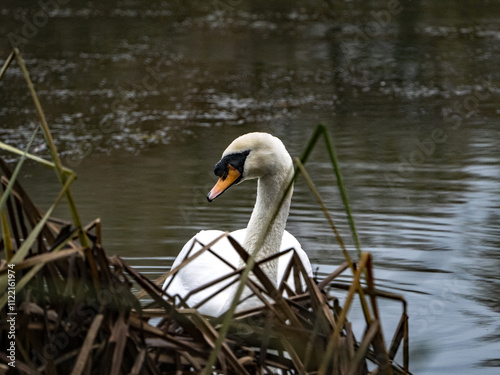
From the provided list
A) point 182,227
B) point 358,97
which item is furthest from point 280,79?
point 182,227

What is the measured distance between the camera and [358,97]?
38.0ft

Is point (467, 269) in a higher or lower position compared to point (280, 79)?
lower

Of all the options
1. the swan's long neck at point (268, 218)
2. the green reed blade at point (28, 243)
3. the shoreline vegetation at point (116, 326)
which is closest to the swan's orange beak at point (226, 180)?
the swan's long neck at point (268, 218)

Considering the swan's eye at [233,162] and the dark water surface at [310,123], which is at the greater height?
the dark water surface at [310,123]

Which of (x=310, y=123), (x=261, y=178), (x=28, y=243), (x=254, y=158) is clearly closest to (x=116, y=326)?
(x=28, y=243)

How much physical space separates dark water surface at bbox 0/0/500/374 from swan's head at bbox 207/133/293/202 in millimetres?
1116

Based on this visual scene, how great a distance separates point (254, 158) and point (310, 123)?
223 inches

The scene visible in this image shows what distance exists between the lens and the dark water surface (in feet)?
19.3

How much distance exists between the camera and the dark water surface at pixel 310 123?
588 cm

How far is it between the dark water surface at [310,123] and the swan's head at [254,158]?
1116 mm

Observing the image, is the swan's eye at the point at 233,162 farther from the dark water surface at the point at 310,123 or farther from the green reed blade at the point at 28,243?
the green reed blade at the point at 28,243

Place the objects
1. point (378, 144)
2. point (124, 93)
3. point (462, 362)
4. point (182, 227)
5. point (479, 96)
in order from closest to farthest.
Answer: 1. point (462, 362)
2. point (182, 227)
3. point (378, 144)
4. point (479, 96)
5. point (124, 93)

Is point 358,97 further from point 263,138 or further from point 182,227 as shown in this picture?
point 263,138

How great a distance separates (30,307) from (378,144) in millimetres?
6682
